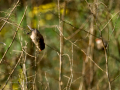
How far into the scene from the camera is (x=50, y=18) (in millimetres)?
7715

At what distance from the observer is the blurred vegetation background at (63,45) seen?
218cm

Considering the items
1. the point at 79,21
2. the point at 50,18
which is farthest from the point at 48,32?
the point at 79,21

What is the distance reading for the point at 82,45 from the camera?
19.1 ft

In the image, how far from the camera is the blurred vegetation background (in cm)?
218

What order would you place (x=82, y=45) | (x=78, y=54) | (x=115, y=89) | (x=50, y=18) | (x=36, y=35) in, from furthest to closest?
(x=50, y=18)
(x=78, y=54)
(x=82, y=45)
(x=115, y=89)
(x=36, y=35)

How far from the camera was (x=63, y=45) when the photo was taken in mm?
4004

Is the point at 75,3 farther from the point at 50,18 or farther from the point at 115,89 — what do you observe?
the point at 115,89

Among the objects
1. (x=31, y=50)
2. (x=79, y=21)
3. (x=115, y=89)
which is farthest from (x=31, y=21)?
(x=115, y=89)

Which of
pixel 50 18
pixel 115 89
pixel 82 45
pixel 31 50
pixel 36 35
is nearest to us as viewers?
pixel 36 35

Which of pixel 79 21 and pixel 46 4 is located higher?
pixel 46 4

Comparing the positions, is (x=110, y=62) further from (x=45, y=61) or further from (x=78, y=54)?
(x=45, y=61)

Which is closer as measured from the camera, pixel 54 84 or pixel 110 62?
pixel 110 62

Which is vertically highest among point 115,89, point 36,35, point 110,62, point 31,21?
point 36,35

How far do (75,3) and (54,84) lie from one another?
9.32 ft
